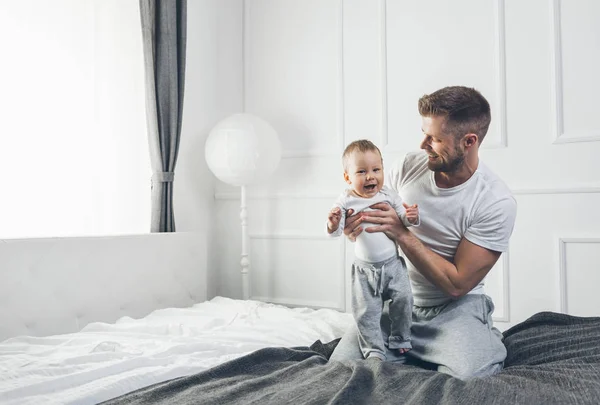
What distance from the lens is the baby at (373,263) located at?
1692mm

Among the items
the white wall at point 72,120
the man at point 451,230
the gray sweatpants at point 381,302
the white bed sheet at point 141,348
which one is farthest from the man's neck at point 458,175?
the white wall at point 72,120

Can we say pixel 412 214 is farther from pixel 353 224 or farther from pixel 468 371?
pixel 468 371

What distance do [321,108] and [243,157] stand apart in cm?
60

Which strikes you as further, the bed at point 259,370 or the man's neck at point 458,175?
the man's neck at point 458,175

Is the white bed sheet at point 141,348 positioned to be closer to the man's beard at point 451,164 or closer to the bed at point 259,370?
the bed at point 259,370

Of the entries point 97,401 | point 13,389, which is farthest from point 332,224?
point 13,389

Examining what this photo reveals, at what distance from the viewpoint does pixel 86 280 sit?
225 centimetres

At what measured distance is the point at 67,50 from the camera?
271 cm

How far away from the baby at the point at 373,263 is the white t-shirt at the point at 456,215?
0.50 feet

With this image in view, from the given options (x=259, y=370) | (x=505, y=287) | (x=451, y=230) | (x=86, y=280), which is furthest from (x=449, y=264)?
(x=86, y=280)

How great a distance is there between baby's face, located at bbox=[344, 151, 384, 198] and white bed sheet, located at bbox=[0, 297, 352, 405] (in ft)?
1.85

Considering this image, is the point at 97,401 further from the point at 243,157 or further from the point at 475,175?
the point at 243,157

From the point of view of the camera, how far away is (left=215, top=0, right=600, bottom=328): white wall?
8.75 feet

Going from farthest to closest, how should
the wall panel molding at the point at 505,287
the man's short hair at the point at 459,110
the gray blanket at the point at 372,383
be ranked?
the wall panel molding at the point at 505,287 < the man's short hair at the point at 459,110 < the gray blanket at the point at 372,383
